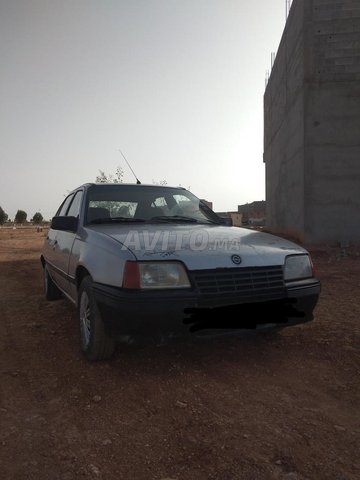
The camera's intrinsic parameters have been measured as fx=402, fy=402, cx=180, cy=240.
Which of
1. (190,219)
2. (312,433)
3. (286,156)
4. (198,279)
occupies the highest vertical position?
(286,156)

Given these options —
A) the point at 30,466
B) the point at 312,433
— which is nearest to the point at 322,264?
the point at 312,433

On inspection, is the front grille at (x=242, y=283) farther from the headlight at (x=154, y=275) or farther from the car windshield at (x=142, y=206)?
the car windshield at (x=142, y=206)

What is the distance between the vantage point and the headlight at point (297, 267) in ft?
11.1

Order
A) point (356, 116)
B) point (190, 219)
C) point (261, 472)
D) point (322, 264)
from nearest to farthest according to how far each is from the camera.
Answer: point (261, 472), point (190, 219), point (322, 264), point (356, 116)

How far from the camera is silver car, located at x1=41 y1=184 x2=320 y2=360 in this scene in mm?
2904

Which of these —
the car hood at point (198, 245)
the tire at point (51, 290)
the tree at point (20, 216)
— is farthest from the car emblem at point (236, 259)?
the tree at point (20, 216)

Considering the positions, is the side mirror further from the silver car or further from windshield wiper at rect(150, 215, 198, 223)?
windshield wiper at rect(150, 215, 198, 223)

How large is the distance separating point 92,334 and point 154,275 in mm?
803

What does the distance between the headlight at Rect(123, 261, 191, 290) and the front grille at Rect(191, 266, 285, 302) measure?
4.2 inches

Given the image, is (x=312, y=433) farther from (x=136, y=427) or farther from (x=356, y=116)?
(x=356, y=116)

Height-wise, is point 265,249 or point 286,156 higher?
point 286,156

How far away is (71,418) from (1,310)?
3377mm

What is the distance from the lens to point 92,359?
3.35m

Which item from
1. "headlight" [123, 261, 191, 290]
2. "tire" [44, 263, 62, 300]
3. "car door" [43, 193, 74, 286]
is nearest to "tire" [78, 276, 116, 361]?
"headlight" [123, 261, 191, 290]
